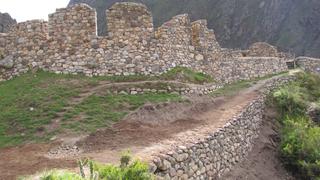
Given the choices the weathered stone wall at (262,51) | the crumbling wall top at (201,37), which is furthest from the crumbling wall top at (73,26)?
the weathered stone wall at (262,51)

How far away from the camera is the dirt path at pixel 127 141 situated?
50.3 feet

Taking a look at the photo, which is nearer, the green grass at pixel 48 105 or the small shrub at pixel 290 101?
the green grass at pixel 48 105

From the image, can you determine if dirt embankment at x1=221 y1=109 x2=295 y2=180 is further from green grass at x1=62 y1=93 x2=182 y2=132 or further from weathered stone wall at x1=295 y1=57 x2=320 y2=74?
weathered stone wall at x1=295 y1=57 x2=320 y2=74

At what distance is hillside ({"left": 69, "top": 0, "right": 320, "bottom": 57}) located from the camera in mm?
71812

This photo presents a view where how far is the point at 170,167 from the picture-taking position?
623 inches

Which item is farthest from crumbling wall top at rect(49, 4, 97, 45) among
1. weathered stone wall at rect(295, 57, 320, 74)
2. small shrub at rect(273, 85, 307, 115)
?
weathered stone wall at rect(295, 57, 320, 74)

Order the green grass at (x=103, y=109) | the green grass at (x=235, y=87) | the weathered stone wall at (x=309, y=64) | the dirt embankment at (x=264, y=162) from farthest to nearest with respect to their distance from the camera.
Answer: the weathered stone wall at (x=309, y=64) → the green grass at (x=235, y=87) → the dirt embankment at (x=264, y=162) → the green grass at (x=103, y=109)

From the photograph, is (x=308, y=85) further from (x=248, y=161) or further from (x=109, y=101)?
(x=109, y=101)

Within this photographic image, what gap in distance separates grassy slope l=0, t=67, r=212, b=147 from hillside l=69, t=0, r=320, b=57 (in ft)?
142

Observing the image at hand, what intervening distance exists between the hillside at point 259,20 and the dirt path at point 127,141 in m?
47.0

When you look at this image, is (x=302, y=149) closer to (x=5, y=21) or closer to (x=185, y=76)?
(x=185, y=76)

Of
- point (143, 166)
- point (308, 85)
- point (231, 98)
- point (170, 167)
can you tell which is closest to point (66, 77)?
point (231, 98)

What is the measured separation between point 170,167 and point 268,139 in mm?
9374

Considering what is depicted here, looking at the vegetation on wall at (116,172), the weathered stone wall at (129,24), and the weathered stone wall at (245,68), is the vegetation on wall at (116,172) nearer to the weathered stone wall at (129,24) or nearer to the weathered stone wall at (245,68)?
the weathered stone wall at (129,24)
